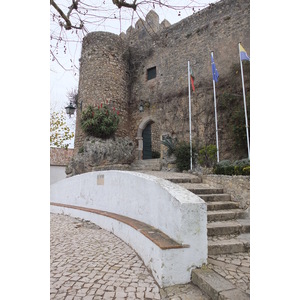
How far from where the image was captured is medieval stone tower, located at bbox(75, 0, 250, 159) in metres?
10.1

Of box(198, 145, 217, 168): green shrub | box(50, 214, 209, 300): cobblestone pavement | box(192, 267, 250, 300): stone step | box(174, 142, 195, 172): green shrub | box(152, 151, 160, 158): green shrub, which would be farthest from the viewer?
box(152, 151, 160, 158): green shrub

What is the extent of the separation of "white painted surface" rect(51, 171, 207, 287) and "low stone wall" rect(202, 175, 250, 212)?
5.63 ft

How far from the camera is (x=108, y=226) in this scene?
5.12 metres

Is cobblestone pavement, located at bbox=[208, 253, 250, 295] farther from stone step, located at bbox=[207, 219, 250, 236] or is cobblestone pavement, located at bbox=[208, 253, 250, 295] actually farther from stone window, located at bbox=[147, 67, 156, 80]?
stone window, located at bbox=[147, 67, 156, 80]

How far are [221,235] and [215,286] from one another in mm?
1334

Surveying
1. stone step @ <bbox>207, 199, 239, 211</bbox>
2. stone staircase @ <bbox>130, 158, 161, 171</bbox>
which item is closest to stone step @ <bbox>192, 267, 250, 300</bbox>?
stone step @ <bbox>207, 199, 239, 211</bbox>

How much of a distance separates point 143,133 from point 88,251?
31.4ft

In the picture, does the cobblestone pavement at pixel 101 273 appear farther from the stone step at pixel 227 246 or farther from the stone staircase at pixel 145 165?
the stone staircase at pixel 145 165

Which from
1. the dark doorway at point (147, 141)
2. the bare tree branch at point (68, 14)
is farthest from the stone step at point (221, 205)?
the dark doorway at point (147, 141)

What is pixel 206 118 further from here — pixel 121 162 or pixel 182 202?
pixel 182 202

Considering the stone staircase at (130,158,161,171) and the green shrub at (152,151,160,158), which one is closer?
the stone staircase at (130,158,161,171)

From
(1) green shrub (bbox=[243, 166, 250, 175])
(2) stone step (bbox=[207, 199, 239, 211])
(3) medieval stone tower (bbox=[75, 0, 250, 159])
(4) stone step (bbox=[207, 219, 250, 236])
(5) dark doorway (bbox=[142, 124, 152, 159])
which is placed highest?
(3) medieval stone tower (bbox=[75, 0, 250, 159])

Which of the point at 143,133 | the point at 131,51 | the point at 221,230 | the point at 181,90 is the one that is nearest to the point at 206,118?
the point at 181,90

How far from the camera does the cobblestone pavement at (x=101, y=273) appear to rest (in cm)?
247
